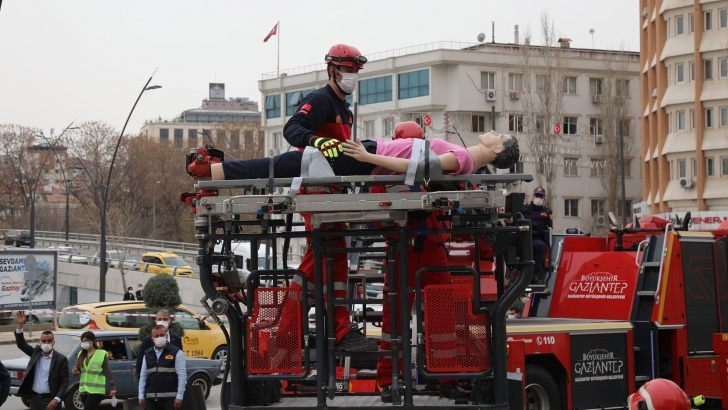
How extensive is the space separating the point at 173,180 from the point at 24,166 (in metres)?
13.0

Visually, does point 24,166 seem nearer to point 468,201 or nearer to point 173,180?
point 173,180

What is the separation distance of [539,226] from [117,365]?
301 inches

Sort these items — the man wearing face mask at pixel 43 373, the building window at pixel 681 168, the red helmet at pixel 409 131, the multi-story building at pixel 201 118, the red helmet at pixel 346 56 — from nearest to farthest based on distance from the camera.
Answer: the red helmet at pixel 346 56 → the red helmet at pixel 409 131 → the man wearing face mask at pixel 43 373 → the building window at pixel 681 168 → the multi-story building at pixel 201 118

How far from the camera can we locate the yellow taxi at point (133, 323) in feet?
69.4

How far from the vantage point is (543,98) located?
5975 centimetres

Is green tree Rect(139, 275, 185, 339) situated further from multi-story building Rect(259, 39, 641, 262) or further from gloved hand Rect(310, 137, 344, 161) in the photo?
multi-story building Rect(259, 39, 641, 262)

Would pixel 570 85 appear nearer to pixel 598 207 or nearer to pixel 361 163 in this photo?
pixel 598 207

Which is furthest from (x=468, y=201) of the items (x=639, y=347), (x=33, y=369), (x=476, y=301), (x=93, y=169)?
(x=93, y=169)

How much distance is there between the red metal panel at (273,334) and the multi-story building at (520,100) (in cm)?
5449

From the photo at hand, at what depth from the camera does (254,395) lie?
6660mm

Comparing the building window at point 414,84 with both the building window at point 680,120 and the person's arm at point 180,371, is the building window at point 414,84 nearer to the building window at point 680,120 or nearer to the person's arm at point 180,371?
the building window at point 680,120

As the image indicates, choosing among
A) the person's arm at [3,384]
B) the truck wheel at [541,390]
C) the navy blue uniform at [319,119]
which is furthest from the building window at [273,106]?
the navy blue uniform at [319,119]

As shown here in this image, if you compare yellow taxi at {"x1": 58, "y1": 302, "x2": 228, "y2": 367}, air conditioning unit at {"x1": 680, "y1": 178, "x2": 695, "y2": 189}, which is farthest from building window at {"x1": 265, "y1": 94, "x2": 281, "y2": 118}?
yellow taxi at {"x1": 58, "y1": 302, "x2": 228, "y2": 367}

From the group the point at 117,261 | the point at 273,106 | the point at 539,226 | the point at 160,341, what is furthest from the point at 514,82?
the point at 160,341
